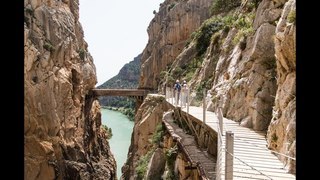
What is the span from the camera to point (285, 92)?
7613 millimetres

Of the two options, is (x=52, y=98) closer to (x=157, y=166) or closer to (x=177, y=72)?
(x=177, y=72)

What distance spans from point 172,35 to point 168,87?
2328 cm

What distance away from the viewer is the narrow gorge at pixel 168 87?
889cm

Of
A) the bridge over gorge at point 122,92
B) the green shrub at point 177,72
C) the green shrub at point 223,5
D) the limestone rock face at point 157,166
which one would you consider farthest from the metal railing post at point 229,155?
the bridge over gorge at point 122,92

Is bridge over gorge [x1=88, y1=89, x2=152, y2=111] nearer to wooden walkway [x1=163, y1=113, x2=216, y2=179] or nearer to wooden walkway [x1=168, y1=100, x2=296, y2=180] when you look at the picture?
wooden walkway [x1=163, y1=113, x2=216, y2=179]

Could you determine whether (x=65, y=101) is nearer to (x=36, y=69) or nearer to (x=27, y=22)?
(x=36, y=69)

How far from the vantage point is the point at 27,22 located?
27719 millimetres

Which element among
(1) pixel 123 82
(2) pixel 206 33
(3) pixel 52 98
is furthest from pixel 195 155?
(1) pixel 123 82

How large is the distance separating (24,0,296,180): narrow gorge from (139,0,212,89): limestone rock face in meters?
0.14

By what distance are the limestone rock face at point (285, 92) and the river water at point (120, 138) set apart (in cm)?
4519

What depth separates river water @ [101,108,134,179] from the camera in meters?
61.1

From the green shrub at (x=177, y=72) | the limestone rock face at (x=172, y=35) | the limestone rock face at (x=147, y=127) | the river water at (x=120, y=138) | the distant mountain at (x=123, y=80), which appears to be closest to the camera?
the limestone rock face at (x=147, y=127)

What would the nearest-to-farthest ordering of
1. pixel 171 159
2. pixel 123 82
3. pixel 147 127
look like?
pixel 171 159, pixel 147 127, pixel 123 82

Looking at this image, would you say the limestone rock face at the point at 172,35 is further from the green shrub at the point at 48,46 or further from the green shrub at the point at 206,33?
the green shrub at the point at 48,46
